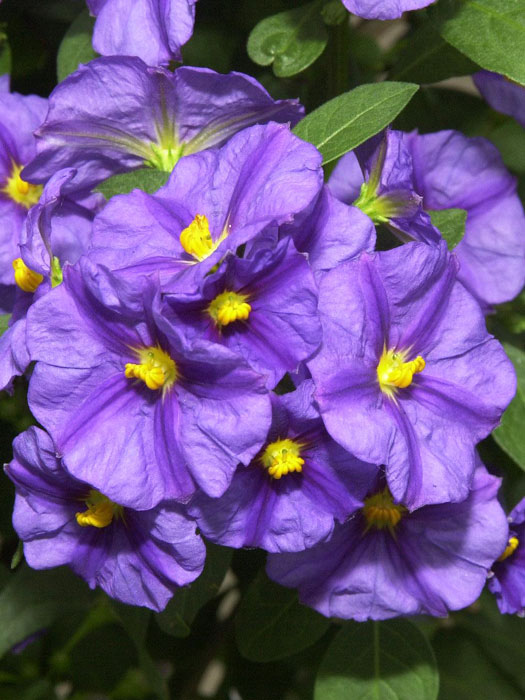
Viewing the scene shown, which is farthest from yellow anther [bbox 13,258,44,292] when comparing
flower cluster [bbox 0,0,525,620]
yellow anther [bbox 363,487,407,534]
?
yellow anther [bbox 363,487,407,534]

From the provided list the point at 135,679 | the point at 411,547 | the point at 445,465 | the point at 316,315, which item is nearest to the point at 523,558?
the point at 411,547

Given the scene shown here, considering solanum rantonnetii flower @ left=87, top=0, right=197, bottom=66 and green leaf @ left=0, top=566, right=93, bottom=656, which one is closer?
solanum rantonnetii flower @ left=87, top=0, right=197, bottom=66

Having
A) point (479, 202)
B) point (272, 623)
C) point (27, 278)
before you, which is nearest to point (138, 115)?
point (27, 278)

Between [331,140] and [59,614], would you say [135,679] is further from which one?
[331,140]

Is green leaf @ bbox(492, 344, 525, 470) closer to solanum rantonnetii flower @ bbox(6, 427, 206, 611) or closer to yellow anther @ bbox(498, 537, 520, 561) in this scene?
yellow anther @ bbox(498, 537, 520, 561)

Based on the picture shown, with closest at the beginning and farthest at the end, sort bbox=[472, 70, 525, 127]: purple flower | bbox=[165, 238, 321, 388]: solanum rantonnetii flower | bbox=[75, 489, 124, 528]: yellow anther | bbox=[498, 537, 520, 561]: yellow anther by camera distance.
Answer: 1. bbox=[165, 238, 321, 388]: solanum rantonnetii flower
2. bbox=[75, 489, 124, 528]: yellow anther
3. bbox=[498, 537, 520, 561]: yellow anther
4. bbox=[472, 70, 525, 127]: purple flower

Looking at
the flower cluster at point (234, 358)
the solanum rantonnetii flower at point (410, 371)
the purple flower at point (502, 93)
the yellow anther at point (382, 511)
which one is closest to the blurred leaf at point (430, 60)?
the purple flower at point (502, 93)
